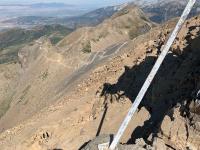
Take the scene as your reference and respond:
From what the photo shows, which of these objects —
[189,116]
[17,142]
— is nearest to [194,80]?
[189,116]

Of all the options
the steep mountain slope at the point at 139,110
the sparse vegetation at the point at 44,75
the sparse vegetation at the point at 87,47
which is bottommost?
the sparse vegetation at the point at 44,75

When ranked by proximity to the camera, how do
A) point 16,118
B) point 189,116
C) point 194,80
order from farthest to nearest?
point 16,118 → point 194,80 → point 189,116

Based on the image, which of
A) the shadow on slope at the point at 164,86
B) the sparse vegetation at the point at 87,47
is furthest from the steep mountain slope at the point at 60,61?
the shadow on slope at the point at 164,86

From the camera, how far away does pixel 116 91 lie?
35125mm

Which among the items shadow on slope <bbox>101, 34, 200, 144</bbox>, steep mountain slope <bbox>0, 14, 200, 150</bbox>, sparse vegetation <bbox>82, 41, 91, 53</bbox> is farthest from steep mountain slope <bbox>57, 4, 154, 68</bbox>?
shadow on slope <bbox>101, 34, 200, 144</bbox>

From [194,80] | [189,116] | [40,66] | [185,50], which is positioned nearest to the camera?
[189,116]

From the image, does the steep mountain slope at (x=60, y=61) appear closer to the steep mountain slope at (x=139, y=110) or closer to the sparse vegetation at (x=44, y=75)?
the sparse vegetation at (x=44, y=75)

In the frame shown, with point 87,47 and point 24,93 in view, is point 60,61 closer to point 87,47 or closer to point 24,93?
point 87,47

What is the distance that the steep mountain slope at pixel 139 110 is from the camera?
66.9 feet

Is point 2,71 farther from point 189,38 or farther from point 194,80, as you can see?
point 194,80

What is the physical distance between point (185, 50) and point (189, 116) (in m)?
11.7

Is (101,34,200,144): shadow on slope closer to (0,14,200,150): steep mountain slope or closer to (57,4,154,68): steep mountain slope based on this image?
(0,14,200,150): steep mountain slope

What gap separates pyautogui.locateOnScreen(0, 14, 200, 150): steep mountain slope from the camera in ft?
66.9

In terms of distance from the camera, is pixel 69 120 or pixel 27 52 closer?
pixel 69 120
